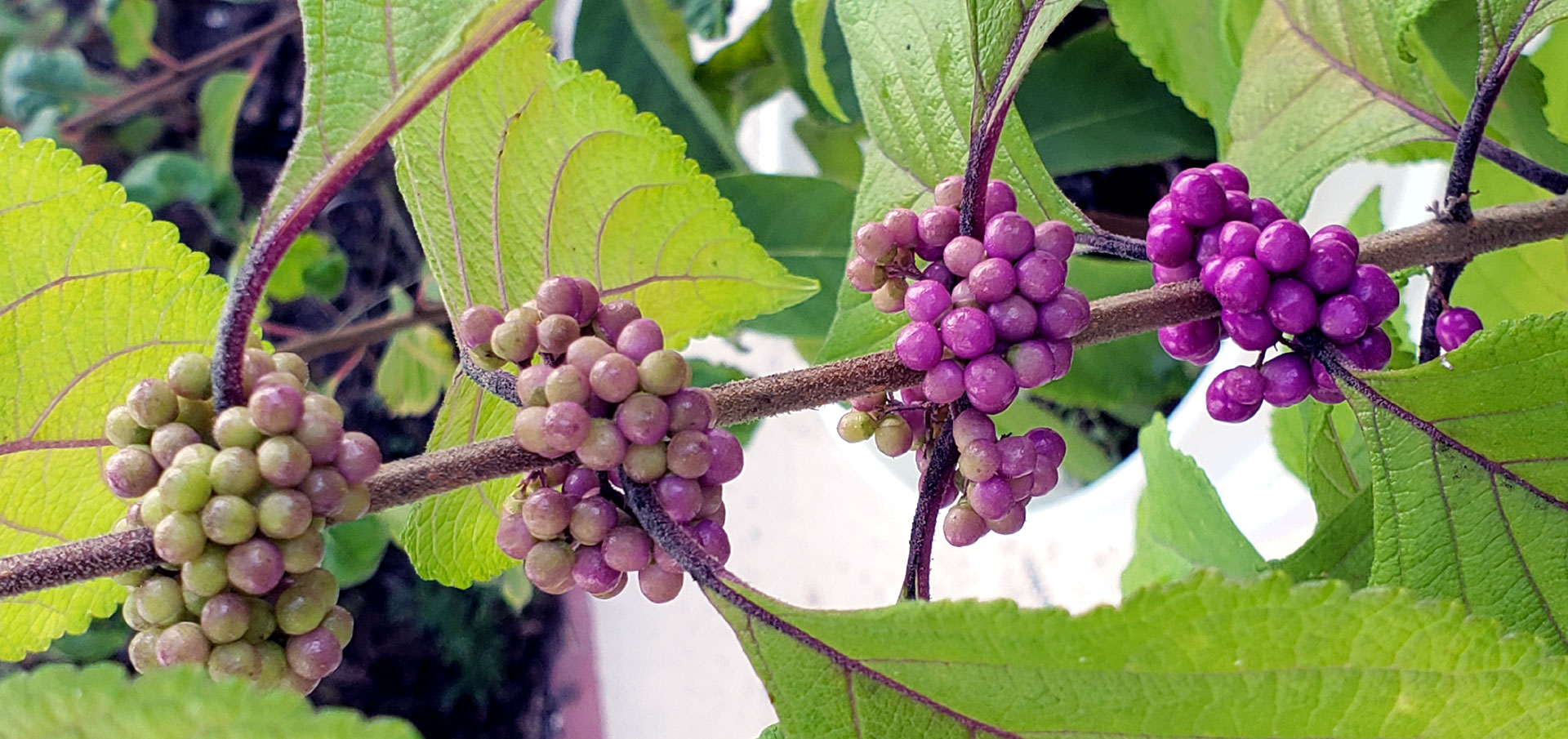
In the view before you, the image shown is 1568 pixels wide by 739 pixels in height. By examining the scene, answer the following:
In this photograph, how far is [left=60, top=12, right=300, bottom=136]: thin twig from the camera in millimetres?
764

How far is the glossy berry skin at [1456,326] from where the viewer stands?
0.28 meters

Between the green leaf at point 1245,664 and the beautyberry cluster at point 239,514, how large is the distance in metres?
0.10

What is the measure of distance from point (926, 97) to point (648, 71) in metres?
0.36

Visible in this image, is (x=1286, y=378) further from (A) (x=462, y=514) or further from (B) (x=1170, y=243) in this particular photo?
(A) (x=462, y=514)

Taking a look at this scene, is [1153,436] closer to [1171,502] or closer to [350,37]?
[1171,502]

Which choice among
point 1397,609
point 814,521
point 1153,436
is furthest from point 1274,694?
point 814,521

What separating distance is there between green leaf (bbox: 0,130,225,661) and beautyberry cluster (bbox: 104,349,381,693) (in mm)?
45

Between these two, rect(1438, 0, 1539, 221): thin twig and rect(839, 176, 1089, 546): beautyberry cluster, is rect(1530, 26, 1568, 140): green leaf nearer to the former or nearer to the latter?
rect(1438, 0, 1539, 221): thin twig

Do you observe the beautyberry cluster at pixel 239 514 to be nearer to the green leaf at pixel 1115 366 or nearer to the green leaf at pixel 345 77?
A: the green leaf at pixel 345 77

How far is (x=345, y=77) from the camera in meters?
0.20

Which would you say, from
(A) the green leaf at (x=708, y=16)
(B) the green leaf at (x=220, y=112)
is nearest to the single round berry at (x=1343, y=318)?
(A) the green leaf at (x=708, y=16)

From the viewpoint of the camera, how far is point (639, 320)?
21 cm

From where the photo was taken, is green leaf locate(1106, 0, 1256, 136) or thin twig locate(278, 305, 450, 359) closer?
green leaf locate(1106, 0, 1256, 136)

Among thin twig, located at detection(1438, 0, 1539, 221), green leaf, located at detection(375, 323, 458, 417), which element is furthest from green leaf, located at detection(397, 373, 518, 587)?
green leaf, located at detection(375, 323, 458, 417)
